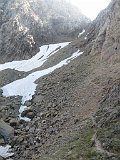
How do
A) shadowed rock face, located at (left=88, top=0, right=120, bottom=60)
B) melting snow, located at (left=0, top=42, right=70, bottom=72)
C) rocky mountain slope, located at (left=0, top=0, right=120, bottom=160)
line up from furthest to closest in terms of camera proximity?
melting snow, located at (left=0, top=42, right=70, bottom=72), shadowed rock face, located at (left=88, top=0, right=120, bottom=60), rocky mountain slope, located at (left=0, top=0, right=120, bottom=160)

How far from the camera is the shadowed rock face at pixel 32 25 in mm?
90188

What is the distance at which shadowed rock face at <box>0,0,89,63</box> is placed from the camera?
90.2 metres

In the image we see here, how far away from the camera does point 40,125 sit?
38.6 m

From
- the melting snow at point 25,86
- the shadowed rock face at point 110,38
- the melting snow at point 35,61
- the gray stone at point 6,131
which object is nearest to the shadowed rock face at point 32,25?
the melting snow at point 35,61

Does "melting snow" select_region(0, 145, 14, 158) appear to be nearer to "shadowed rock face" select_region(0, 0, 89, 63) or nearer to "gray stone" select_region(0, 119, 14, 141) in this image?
"gray stone" select_region(0, 119, 14, 141)

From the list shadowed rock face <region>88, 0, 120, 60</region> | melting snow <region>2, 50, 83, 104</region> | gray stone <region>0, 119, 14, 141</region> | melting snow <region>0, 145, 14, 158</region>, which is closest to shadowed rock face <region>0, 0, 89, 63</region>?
melting snow <region>2, 50, 83, 104</region>

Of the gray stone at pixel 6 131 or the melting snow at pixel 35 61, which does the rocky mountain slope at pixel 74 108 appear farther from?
the melting snow at pixel 35 61

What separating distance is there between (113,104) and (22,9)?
7278 centimetres

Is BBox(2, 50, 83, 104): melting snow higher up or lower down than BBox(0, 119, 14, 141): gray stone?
lower down

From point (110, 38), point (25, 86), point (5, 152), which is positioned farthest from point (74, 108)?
point (25, 86)

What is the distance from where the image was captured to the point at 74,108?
38.9 meters

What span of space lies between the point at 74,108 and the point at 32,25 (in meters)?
61.4

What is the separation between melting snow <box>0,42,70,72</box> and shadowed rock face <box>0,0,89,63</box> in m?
2.60

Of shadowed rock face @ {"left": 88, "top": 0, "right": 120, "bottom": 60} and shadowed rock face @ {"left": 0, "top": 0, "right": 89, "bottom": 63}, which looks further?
shadowed rock face @ {"left": 0, "top": 0, "right": 89, "bottom": 63}
